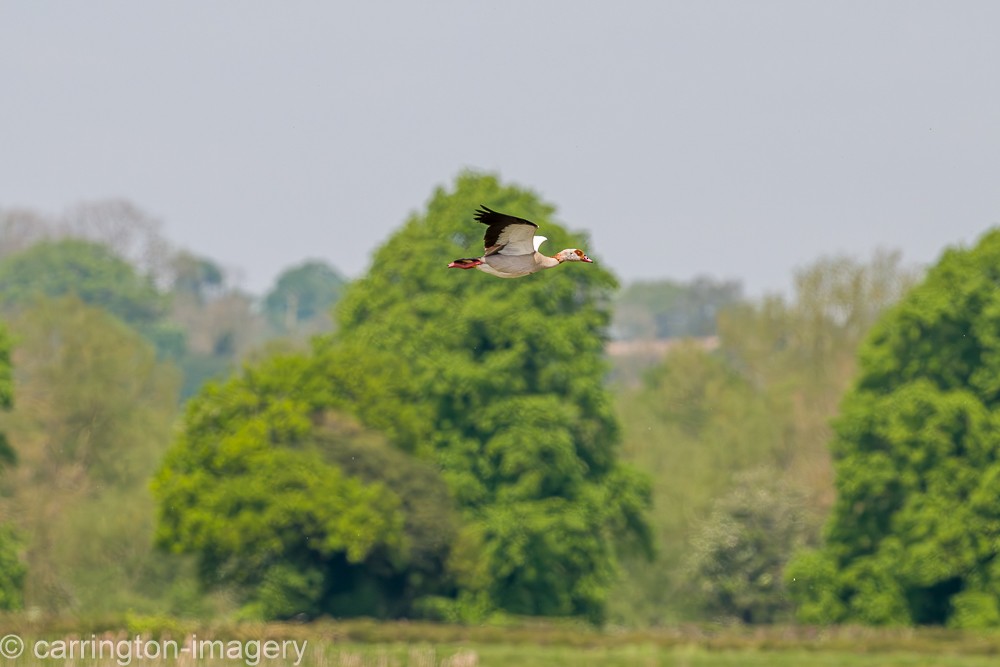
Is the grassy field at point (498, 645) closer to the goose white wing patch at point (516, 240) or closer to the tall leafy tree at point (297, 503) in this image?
the tall leafy tree at point (297, 503)

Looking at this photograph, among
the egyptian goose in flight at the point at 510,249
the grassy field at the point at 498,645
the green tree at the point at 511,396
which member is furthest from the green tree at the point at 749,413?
the egyptian goose in flight at the point at 510,249

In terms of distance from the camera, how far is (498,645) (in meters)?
63.2

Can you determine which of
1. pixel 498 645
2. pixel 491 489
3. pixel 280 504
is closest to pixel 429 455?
pixel 491 489

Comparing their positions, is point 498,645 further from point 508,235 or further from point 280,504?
point 508,235

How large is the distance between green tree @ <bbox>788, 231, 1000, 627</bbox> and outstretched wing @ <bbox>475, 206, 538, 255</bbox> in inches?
1882

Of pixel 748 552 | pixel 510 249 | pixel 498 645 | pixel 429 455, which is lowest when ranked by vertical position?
pixel 498 645

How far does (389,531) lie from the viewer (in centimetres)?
6638

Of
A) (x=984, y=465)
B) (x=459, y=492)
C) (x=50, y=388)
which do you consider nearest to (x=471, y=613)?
(x=459, y=492)

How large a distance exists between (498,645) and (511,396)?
1283 cm

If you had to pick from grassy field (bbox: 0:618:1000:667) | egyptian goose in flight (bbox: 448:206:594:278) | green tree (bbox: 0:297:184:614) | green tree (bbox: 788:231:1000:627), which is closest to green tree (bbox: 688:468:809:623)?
green tree (bbox: 788:231:1000:627)

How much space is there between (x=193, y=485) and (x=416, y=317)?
12127 mm

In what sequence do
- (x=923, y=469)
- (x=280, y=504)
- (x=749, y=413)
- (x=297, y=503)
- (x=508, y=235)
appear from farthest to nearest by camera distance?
(x=749, y=413)
(x=923, y=469)
(x=280, y=504)
(x=297, y=503)
(x=508, y=235)

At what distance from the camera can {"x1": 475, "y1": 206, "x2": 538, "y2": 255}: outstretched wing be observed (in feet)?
84.1

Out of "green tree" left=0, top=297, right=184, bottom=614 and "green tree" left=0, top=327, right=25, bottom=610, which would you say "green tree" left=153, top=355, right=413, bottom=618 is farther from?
"green tree" left=0, top=297, right=184, bottom=614
